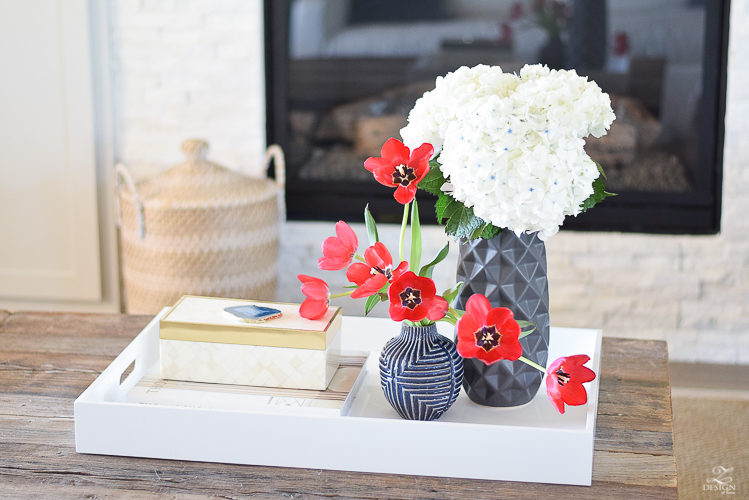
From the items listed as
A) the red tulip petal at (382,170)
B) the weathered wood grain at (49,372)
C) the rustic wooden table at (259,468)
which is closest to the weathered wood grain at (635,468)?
the rustic wooden table at (259,468)

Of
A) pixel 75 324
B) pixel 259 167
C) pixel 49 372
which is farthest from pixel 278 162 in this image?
pixel 49 372

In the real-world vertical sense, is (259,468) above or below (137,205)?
below

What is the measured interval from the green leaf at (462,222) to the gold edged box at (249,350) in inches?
8.4

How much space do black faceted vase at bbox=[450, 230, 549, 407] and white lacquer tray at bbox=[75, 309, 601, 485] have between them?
10cm

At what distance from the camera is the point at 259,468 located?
95 cm

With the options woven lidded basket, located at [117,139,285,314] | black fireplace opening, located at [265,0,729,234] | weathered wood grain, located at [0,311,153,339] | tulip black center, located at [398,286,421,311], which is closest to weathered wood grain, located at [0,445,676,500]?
tulip black center, located at [398,286,421,311]

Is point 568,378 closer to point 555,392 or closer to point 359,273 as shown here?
point 555,392

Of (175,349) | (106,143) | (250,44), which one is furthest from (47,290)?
(175,349)

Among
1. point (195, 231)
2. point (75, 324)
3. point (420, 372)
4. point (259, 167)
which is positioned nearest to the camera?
point (420, 372)

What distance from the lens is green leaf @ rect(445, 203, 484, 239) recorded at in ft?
3.18

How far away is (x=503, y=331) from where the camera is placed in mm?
878

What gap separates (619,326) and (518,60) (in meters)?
0.84

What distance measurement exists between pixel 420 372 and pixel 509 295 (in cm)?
16

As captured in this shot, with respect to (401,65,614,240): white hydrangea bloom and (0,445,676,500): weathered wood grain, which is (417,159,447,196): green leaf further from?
(0,445,676,500): weathered wood grain
